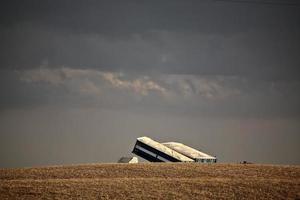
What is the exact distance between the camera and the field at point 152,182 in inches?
1066

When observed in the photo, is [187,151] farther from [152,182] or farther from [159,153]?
[152,182]

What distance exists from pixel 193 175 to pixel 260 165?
20.9ft

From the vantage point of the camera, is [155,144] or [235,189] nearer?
[235,189]

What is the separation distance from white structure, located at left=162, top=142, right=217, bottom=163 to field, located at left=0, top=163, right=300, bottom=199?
7.70m

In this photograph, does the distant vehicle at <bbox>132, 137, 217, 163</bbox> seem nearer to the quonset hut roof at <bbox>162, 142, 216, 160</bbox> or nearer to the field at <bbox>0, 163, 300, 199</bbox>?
the quonset hut roof at <bbox>162, 142, 216, 160</bbox>

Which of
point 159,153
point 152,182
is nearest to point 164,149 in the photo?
point 159,153

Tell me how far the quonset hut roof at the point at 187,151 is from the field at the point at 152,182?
8126 mm

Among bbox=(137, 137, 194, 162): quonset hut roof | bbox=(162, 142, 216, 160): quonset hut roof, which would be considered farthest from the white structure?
bbox=(137, 137, 194, 162): quonset hut roof

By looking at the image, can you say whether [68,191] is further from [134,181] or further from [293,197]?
Answer: [293,197]

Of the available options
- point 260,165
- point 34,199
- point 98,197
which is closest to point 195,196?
point 98,197

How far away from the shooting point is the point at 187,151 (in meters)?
44.5

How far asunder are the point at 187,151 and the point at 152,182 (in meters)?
15.7

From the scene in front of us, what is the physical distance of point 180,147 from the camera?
4556 centimetres

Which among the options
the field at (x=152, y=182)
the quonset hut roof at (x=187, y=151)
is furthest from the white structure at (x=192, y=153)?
the field at (x=152, y=182)
